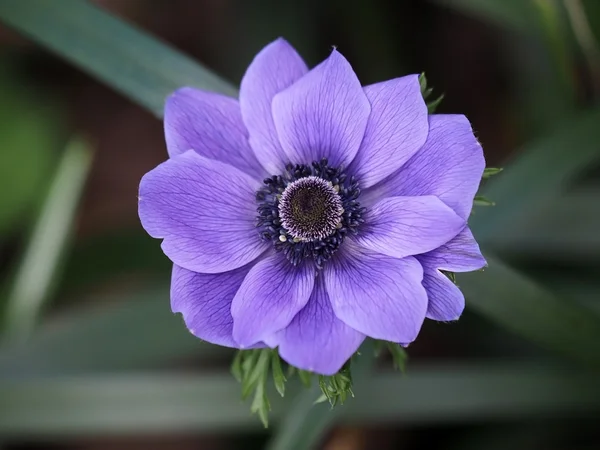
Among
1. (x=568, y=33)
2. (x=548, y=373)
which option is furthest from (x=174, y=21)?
(x=548, y=373)

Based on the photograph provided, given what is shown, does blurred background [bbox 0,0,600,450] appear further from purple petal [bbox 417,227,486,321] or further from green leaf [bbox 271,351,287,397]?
purple petal [bbox 417,227,486,321]

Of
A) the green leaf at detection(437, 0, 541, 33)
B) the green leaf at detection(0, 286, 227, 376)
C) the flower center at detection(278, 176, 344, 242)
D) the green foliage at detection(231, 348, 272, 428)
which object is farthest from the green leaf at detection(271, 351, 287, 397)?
the green leaf at detection(437, 0, 541, 33)

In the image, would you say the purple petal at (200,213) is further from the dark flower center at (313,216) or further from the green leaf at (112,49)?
the green leaf at (112,49)

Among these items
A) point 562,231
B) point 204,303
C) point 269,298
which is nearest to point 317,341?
point 269,298

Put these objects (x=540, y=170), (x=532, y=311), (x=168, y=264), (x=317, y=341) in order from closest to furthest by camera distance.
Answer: (x=317, y=341)
(x=532, y=311)
(x=540, y=170)
(x=168, y=264)

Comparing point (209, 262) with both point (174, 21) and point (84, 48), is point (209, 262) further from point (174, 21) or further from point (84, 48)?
point (174, 21)

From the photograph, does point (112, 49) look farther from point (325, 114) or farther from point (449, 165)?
point (449, 165)

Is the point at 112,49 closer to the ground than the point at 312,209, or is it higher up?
higher up

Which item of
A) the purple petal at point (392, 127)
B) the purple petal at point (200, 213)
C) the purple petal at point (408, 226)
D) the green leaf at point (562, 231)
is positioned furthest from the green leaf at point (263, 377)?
the green leaf at point (562, 231)
